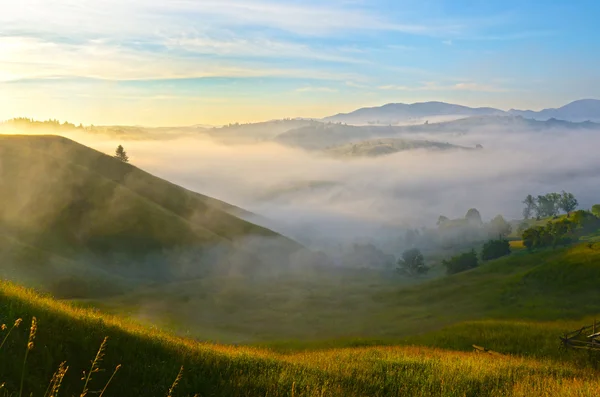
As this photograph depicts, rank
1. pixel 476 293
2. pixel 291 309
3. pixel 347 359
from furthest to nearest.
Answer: pixel 291 309, pixel 476 293, pixel 347 359

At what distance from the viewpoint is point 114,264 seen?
A: 373 feet

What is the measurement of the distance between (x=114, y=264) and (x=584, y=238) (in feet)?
519

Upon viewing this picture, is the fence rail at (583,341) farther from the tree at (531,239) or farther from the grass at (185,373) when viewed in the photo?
the tree at (531,239)

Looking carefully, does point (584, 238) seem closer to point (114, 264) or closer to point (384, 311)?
point (384, 311)

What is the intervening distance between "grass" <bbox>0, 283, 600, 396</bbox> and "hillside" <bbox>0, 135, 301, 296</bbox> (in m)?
74.5

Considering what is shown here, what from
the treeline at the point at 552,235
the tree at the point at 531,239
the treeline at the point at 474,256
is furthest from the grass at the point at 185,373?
the treeline at the point at 552,235

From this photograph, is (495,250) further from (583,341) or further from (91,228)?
(583,341)

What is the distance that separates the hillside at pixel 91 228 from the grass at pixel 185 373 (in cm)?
7452

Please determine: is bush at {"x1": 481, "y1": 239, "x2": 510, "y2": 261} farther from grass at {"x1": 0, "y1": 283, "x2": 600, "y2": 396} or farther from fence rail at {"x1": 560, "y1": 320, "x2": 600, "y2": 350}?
grass at {"x1": 0, "y1": 283, "x2": 600, "y2": 396}

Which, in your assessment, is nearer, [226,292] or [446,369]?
[446,369]

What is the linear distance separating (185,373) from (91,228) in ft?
386

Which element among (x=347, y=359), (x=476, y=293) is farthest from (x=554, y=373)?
(x=476, y=293)

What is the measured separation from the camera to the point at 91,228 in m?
120

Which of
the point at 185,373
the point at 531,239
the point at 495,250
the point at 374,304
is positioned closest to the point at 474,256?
the point at 495,250
